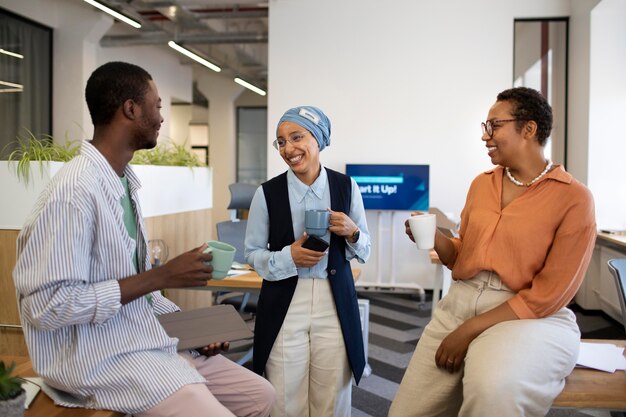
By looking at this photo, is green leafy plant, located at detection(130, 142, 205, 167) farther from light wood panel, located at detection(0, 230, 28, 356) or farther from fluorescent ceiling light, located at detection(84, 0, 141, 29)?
fluorescent ceiling light, located at detection(84, 0, 141, 29)

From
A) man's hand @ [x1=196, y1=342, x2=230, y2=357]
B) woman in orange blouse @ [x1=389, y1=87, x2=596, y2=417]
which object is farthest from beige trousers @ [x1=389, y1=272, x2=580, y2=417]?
man's hand @ [x1=196, y1=342, x2=230, y2=357]

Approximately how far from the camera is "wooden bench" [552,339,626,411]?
1774 mm

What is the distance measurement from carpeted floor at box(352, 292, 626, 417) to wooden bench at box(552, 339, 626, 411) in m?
1.51

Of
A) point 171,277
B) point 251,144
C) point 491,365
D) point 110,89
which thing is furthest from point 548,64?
point 251,144

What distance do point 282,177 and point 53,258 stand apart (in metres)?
1.12

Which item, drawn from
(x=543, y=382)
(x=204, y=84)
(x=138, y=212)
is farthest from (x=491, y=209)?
(x=204, y=84)

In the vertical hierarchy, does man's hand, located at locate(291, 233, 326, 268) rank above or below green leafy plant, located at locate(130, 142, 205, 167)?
below

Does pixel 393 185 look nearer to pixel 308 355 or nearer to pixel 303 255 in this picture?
pixel 308 355

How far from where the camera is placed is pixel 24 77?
7.82 m

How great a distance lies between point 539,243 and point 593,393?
19.9 inches

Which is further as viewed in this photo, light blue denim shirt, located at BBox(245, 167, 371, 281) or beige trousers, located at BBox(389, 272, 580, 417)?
light blue denim shirt, located at BBox(245, 167, 371, 281)

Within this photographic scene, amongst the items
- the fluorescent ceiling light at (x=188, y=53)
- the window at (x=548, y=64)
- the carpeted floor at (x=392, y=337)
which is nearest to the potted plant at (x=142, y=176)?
the carpeted floor at (x=392, y=337)

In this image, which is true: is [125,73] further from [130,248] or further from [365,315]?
[365,315]

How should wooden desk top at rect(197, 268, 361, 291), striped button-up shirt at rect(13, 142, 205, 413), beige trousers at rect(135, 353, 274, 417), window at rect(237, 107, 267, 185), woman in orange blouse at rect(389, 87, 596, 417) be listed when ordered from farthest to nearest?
1. window at rect(237, 107, 267, 185)
2. wooden desk top at rect(197, 268, 361, 291)
3. beige trousers at rect(135, 353, 274, 417)
4. woman in orange blouse at rect(389, 87, 596, 417)
5. striped button-up shirt at rect(13, 142, 205, 413)
